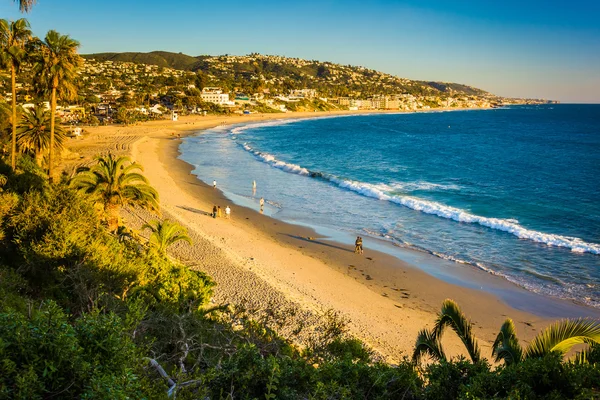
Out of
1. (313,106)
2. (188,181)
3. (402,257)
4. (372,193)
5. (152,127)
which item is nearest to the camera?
(402,257)

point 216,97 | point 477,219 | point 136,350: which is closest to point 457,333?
point 136,350

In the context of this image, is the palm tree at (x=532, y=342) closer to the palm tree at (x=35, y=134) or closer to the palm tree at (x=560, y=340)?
the palm tree at (x=560, y=340)

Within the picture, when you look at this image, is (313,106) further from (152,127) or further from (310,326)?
(310,326)

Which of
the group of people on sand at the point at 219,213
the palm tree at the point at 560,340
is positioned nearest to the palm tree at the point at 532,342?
the palm tree at the point at 560,340

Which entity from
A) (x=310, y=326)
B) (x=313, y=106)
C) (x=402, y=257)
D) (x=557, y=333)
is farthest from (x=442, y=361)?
(x=313, y=106)

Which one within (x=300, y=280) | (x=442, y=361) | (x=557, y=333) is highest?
(x=557, y=333)

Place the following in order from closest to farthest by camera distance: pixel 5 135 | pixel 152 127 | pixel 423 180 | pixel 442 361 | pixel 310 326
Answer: pixel 442 361 → pixel 310 326 → pixel 5 135 → pixel 423 180 → pixel 152 127
